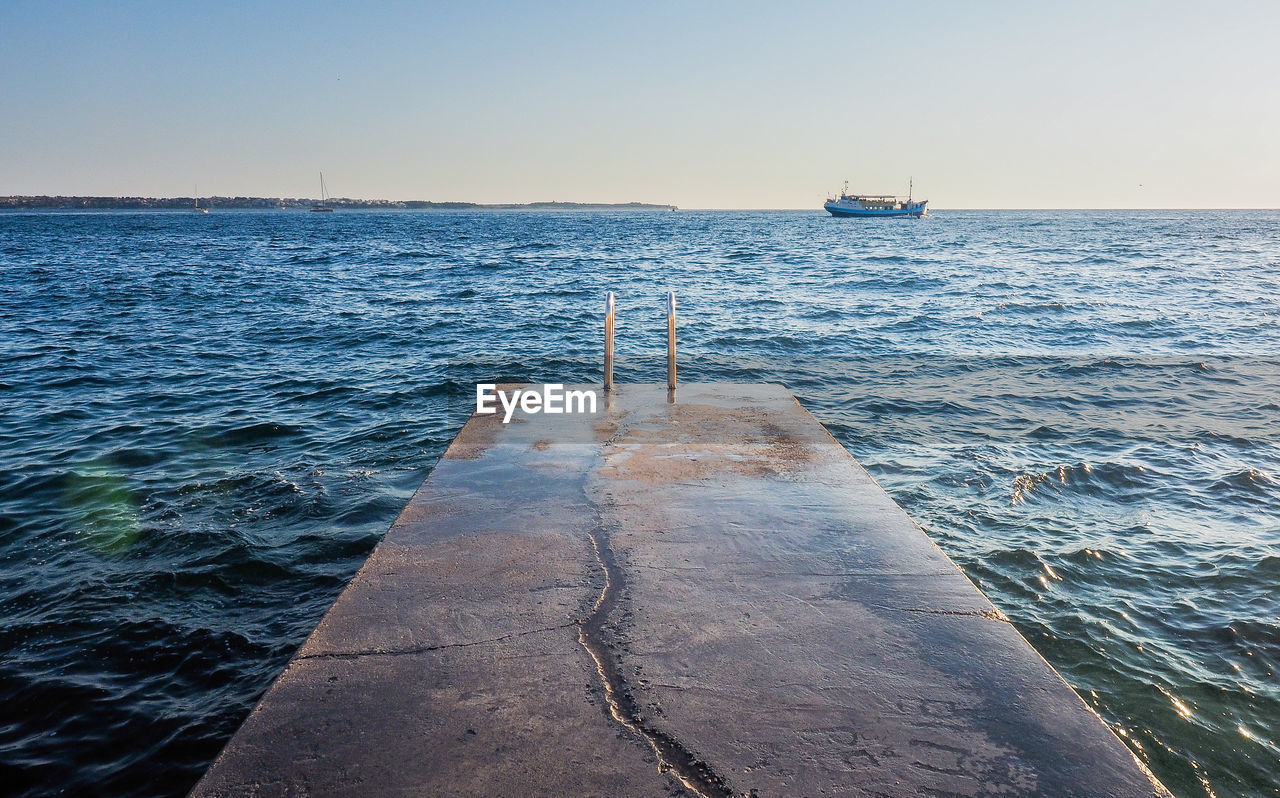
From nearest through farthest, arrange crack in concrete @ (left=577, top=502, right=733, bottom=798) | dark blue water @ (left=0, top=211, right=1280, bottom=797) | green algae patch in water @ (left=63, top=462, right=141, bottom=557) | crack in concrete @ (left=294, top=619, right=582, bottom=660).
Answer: crack in concrete @ (left=577, top=502, right=733, bottom=798) < crack in concrete @ (left=294, top=619, right=582, bottom=660) < dark blue water @ (left=0, top=211, right=1280, bottom=797) < green algae patch in water @ (left=63, top=462, right=141, bottom=557)

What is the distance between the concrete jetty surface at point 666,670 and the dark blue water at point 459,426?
56.0 inches

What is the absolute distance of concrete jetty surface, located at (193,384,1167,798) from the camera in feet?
7.85

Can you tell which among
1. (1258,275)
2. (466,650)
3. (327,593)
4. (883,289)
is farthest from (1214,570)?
(1258,275)

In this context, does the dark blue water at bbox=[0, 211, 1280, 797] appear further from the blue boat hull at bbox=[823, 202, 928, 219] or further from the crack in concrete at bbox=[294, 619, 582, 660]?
the blue boat hull at bbox=[823, 202, 928, 219]

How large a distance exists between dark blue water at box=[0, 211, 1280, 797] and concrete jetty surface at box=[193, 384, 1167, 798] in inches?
56.0

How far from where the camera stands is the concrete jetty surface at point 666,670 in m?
2.39

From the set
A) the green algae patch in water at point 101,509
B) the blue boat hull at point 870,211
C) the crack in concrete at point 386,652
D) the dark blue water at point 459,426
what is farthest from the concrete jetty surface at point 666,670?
the blue boat hull at point 870,211

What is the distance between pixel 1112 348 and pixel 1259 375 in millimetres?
3433

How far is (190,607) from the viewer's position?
5.32 meters

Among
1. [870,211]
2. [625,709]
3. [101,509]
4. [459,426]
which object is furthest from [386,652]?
[870,211]

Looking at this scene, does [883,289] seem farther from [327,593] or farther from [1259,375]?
[327,593]

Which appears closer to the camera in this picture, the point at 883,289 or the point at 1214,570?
the point at 1214,570

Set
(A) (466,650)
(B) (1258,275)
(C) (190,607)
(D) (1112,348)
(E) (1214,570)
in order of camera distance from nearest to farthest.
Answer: (A) (466,650) < (C) (190,607) < (E) (1214,570) < (D) (1112,348) < (B) (1258,275)

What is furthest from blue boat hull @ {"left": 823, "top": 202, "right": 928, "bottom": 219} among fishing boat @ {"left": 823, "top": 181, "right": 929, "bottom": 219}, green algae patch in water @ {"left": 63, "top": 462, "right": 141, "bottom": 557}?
green algae patch in water @ {"left": 63, "top": 462, "right": 141, "bottom": 557}
